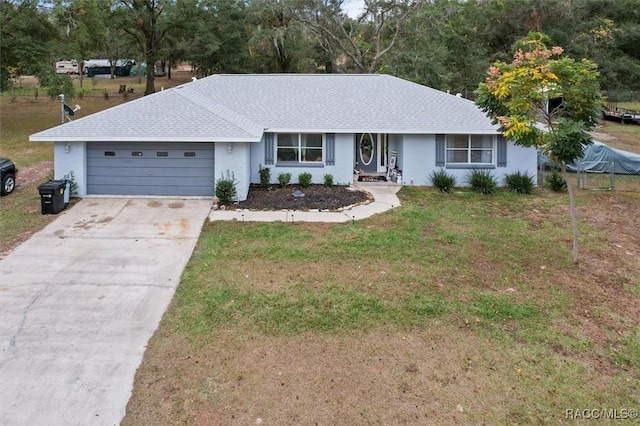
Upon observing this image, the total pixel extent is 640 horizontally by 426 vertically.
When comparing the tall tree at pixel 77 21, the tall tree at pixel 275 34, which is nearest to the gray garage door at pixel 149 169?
the tall tree at pixel 77 21

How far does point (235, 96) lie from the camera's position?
65.6 ft

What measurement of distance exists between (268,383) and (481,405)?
2.76 m

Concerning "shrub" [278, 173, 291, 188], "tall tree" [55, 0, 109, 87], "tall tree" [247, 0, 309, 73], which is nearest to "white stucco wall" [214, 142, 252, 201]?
"shrub" [278, 173, 291, 188]

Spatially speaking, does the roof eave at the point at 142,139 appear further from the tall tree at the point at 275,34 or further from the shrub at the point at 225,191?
the tall tree at the point at 275,34

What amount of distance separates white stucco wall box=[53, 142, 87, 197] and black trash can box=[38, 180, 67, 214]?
1.49 meters

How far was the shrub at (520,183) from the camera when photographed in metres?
16.6

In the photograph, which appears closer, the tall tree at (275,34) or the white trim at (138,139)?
the white trim at (138,139)

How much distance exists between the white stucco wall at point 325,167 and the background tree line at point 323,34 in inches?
591

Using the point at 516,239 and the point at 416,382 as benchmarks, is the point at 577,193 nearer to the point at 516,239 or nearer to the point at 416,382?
the point at 516,239

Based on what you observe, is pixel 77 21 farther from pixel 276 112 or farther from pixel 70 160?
pixel 276 112

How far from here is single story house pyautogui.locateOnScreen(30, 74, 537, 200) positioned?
15156mm

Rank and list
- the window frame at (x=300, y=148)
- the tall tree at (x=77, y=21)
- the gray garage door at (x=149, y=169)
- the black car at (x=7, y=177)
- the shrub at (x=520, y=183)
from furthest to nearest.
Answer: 1. the tall tree at (x=77, y=21)
2. the window frame at (x=300, y=148)
3. the shrub at (x=520, y=183)
4. the gray garage door at (x=149, y=169)
5. the black car at (x=7, y=177)

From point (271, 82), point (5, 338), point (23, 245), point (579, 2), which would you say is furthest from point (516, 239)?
point (579, 2)

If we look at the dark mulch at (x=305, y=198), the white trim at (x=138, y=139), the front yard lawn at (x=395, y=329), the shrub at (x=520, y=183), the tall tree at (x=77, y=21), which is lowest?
the front yard lawn at (x=395, y=329)
